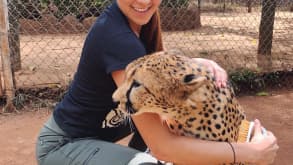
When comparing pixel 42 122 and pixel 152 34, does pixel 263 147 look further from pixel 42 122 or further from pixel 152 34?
pixel 42 122

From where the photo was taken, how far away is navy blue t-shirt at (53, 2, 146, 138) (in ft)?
4.09

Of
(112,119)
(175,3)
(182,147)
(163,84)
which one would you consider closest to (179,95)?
(163,84)

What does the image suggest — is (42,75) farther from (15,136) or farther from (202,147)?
(202,147)

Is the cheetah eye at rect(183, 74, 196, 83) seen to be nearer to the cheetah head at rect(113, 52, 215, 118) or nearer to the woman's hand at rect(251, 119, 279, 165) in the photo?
the cheetah head at rect(113, 52, 215, 118)

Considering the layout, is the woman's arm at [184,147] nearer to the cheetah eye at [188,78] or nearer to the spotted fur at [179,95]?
the spotted fur at [179,95]

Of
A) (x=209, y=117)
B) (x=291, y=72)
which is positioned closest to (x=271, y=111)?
(x=291, y=72)

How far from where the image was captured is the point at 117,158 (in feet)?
4.49

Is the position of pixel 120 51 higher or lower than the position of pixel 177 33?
higher

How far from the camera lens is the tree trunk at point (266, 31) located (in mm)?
4109

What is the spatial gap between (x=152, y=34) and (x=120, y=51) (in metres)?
0.37

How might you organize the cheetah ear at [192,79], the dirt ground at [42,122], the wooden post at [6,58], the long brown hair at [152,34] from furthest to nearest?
the wooden post at [6,58] → the dirt ground at [42,122] → the long brown hair at [152,34] → the cheetah ear at [192,79]

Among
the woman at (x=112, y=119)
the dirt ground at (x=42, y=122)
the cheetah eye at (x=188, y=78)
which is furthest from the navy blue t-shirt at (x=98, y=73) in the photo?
the dirt ground at (x=42, y=122)

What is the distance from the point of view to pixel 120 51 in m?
1.23

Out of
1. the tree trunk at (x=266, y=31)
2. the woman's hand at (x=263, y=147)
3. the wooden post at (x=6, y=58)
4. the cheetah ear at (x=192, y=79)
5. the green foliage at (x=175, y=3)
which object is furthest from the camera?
the green foliage at (x=175, y=3)
